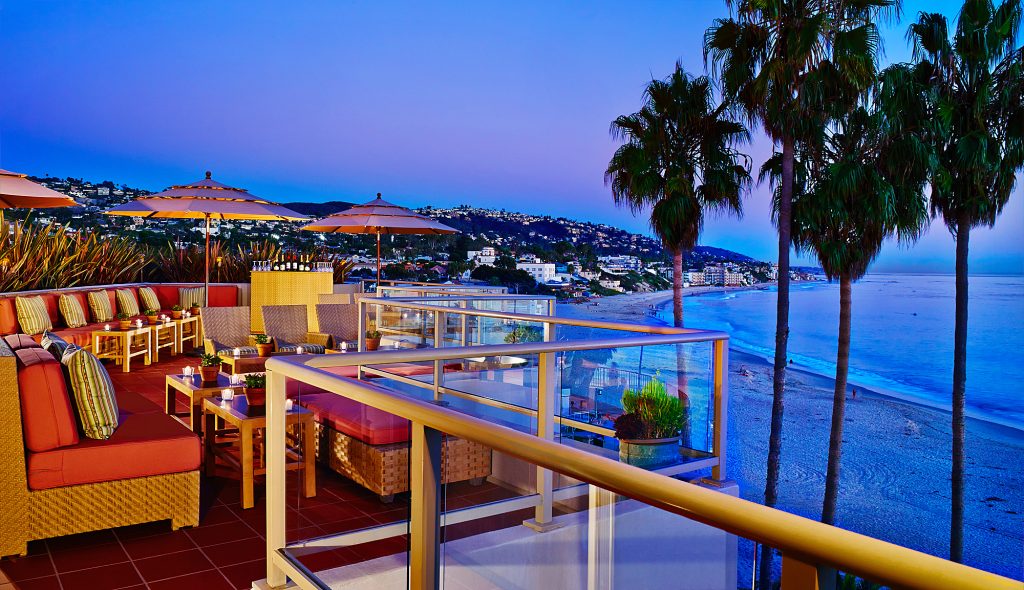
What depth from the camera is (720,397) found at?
4.28 m

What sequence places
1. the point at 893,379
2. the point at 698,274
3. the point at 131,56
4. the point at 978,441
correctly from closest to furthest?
the point at 131,56
the point at 978,441
the point at 893,379
the point at 698,274

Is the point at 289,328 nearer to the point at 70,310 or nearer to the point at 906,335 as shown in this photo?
the point at 70,310

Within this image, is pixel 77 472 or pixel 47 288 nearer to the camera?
pixel 77 472

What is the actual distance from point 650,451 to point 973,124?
1802cm

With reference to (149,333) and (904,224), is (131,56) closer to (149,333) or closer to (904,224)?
(149,333)

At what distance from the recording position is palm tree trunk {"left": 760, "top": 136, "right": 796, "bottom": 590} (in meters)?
16.9

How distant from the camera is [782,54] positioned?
1745 centimetres

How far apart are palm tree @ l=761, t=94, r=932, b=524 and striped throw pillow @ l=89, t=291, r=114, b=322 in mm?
14903

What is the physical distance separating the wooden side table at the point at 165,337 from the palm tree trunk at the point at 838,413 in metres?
13.4

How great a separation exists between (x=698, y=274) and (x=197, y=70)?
1084 inches

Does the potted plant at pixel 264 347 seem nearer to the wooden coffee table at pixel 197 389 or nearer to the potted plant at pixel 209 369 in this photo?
the wooden coffee table at pixel 197 389

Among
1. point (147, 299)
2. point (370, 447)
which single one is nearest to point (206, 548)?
point (370, 447)

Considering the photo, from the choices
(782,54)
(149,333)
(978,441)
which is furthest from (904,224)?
(149,333)

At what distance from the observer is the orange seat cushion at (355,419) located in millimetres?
1866
